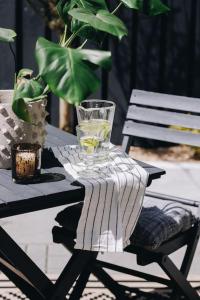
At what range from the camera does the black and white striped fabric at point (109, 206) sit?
2723 millimetres

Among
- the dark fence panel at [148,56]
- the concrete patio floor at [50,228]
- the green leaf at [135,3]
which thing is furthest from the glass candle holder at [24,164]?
the dark fence panel at [148,56]

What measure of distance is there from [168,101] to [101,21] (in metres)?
1.23

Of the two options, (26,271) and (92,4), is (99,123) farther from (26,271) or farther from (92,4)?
(26,271)

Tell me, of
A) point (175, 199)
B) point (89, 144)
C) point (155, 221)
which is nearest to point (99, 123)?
point (89, 144)

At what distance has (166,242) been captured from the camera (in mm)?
3166

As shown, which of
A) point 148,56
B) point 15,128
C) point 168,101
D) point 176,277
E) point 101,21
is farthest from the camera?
point 148,56

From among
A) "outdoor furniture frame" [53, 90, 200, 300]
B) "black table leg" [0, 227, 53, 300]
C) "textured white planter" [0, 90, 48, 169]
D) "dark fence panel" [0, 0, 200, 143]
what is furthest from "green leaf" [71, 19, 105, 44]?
"dark fence panel" [0, 0, 200, 143]

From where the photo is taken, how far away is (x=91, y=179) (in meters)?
2.74

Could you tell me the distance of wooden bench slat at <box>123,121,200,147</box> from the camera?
3.58 m

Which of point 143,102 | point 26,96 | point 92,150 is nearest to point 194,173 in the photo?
point 143,102

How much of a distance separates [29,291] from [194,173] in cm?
314

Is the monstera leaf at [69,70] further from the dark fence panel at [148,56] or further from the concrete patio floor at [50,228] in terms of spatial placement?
the dark fence panel at [148,56]

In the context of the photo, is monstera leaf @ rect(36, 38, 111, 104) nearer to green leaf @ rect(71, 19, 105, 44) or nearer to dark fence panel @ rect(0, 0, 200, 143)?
green leaf @ rect(71, 19, 105, 44)

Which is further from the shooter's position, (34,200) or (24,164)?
(24,164)
